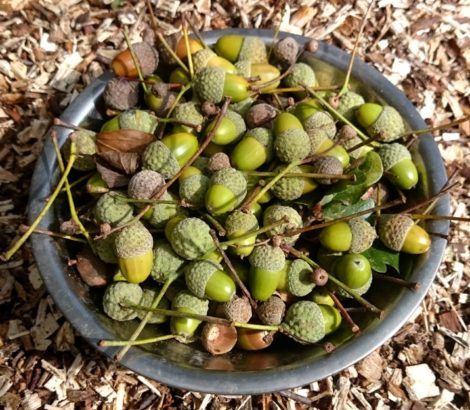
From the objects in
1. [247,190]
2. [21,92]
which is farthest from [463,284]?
[21,92]

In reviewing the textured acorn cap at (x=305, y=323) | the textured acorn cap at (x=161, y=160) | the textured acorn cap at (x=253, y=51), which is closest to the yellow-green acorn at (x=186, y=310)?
the textured acorn cap at (x=305, y=323)

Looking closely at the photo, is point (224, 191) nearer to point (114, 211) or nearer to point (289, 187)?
point (289, 187)

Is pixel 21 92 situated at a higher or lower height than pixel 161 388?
higher

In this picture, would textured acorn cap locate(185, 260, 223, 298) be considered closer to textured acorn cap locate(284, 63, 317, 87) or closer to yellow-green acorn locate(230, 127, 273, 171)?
yellow-green acorn locate(230, 127, 273, 171)

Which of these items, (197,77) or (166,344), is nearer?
(166,344)

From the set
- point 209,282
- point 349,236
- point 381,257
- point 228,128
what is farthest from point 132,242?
point 381,257

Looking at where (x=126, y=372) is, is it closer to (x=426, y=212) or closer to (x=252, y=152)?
(x=252, y=152)

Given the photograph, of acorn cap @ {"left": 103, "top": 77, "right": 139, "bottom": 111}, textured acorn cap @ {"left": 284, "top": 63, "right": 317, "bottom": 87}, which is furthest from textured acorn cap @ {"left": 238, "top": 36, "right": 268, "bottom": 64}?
acorn cap @ {"left": 103, "top": 77, "right": 139, "bottom": 111}
